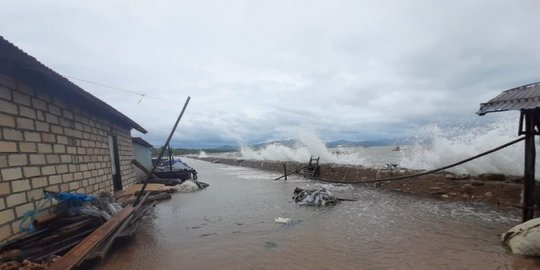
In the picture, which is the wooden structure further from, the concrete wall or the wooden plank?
the concrete wall

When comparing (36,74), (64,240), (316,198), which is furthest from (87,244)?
(316,198)

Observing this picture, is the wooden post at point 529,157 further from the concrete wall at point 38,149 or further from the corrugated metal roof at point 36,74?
the concrete wall at point 38,149

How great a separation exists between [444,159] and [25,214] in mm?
12134

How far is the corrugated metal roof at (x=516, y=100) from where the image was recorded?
434cm

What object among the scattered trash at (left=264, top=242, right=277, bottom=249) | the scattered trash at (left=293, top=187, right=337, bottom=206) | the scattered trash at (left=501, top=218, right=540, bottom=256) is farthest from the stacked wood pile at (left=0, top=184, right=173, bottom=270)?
the scattered trash at (left=501, top=218, right=540, bottom=256)

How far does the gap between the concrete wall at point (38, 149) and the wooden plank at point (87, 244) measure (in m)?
1.12

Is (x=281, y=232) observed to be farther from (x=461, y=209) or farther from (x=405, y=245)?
(x=461, y=209)

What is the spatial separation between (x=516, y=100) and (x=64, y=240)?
7.52m

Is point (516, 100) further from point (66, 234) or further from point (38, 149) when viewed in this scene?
point (38, 149)

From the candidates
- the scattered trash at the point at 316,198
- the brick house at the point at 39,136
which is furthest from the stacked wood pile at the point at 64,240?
the scattered trash at the point at 316,198

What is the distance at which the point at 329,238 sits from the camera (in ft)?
18.2

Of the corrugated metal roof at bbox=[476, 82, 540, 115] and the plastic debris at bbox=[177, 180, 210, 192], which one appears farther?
the plastic debris at bbox=[177, 180, 210, 192]

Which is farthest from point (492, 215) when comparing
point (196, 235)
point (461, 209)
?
point (196, 235)

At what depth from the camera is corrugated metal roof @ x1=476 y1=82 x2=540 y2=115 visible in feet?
14.2
